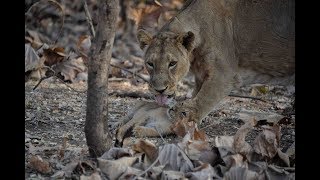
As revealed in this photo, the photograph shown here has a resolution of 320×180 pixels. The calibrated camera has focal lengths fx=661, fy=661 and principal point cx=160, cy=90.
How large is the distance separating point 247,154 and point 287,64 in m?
2.41

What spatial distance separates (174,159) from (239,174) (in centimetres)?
42

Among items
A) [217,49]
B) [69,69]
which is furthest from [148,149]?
[69,69]

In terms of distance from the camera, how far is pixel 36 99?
22.0 ft

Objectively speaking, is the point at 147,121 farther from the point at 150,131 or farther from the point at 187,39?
the point at 187,39

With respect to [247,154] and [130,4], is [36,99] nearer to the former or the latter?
[247,154]

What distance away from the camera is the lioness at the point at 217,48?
19.0ft

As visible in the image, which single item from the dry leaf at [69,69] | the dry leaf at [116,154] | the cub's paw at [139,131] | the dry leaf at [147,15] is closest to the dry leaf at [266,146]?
the dry leaf at [116,154]

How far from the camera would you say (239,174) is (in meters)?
3.93

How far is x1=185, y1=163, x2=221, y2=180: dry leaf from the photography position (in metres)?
3.90

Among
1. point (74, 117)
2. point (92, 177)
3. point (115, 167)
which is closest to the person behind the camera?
point (92, 177)

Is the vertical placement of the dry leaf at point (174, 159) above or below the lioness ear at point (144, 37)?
below

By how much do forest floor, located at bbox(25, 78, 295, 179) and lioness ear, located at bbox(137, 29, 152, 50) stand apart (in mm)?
765

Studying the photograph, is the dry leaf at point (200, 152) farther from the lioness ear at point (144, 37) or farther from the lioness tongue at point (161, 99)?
the lioness ear at point (144, 37)

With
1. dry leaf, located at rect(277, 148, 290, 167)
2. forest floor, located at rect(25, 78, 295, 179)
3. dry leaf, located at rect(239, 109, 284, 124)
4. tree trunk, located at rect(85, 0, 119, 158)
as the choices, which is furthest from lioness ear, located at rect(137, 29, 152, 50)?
dry leaf, located at rect(277, 148, 290, 167)
